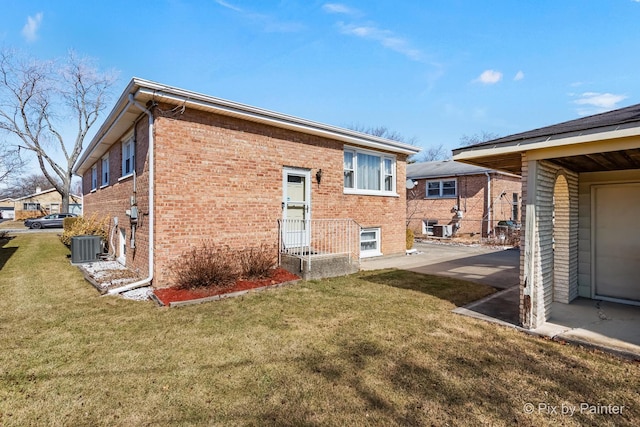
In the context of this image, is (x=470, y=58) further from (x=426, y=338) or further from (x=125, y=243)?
(x=125, y=243)

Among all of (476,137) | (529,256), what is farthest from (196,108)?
(476,137)

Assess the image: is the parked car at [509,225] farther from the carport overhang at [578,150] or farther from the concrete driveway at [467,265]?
the carport overhang at [578,150]

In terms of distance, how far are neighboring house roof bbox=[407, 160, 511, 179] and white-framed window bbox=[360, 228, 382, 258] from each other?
9.18m

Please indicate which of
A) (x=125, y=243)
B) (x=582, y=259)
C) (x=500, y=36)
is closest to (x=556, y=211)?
(x=582, y=259)

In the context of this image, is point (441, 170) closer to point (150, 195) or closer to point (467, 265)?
point (467, 265)

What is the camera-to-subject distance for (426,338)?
428 centimetres

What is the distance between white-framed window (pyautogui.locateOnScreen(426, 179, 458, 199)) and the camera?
1995 cm

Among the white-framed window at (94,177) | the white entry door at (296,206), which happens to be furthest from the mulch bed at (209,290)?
the white-framed window at (94,177)

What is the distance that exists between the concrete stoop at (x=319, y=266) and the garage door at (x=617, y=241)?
16.5ft

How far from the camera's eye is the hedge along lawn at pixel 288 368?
8.93ft

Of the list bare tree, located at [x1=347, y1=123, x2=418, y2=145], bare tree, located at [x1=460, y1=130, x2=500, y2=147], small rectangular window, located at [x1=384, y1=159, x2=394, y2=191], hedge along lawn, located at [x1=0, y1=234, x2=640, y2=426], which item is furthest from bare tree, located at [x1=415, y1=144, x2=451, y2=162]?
hedge along lawn, located at [x1=0, y1=234, x2=640, y2=426]

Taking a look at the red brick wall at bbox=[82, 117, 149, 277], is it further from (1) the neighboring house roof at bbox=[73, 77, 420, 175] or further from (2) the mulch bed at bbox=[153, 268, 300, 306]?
(2) the mulch bed at bbox=[153, 268, 300, 306]

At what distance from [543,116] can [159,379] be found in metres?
43.0

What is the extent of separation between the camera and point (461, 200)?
1938cm
